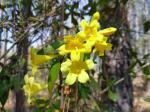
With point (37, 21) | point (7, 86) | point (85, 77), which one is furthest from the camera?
point (37, 21)

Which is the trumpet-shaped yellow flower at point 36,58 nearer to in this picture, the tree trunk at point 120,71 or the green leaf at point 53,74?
the green leaf at point 53,74

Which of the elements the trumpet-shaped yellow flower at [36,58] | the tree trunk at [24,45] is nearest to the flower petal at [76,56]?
the trumpet-shaped yellow flower at [36,58]

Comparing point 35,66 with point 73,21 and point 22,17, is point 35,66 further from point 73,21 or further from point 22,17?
point 73,21

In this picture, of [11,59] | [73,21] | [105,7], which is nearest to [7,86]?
[11,59]

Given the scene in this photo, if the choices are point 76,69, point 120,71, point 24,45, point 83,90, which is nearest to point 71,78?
point 76,69

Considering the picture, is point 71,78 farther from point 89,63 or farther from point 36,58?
point 36,58

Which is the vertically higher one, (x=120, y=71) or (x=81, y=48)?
(x=81, y=48)
